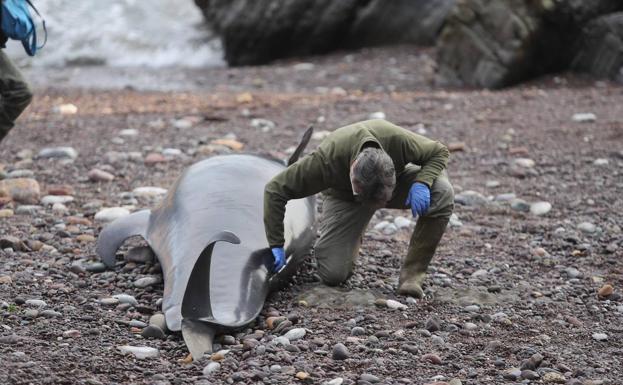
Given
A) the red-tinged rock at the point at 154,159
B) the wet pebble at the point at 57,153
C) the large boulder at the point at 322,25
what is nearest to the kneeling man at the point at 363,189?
the red-tinged rock at the point at 154,159

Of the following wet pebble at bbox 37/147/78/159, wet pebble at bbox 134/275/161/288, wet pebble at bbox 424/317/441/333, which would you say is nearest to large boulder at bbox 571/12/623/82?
wet pebble at bbox 37/147/78/159

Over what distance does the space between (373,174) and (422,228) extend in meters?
0.81

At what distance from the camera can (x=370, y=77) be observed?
529 inches

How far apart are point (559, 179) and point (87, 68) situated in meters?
10.1

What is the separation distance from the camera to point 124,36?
18.4 metres

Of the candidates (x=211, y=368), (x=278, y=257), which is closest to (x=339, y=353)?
(x=211, y=368)

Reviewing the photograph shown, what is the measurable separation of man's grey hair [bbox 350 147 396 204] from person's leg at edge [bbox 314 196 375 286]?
0.72m

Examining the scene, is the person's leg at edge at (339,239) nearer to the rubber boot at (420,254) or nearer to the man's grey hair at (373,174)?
the rubber boot at (420,254)

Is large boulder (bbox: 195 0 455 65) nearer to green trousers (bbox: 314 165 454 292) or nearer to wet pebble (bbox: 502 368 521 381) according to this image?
green trousers (bbox: 314 165 454 292)

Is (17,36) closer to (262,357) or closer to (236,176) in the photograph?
(236,176)

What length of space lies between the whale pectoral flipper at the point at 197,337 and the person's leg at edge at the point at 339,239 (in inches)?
43.5

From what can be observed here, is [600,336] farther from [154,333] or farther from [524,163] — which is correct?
[524,163]

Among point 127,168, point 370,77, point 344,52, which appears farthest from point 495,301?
point 344,52

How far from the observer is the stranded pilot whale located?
176 inches
